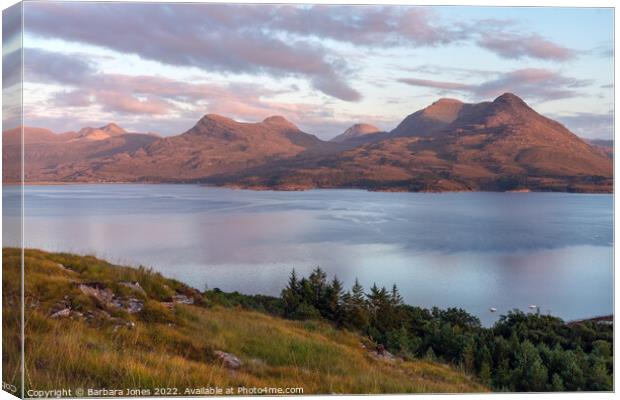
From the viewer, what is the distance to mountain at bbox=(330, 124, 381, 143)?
279 inches

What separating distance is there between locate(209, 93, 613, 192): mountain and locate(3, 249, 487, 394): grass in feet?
7.84

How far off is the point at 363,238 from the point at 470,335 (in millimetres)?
1863

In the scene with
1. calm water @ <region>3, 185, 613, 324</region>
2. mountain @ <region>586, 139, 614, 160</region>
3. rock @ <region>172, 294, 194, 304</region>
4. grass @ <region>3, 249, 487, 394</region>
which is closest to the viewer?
grass @ <region>3, 249, 487, 394</region>

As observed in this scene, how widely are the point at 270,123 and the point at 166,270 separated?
7.91ft

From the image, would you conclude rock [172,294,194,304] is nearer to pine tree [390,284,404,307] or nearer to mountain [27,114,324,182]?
mountain [27,114,324,182]

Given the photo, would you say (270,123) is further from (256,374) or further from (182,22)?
(256,374)

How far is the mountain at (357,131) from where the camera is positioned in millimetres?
7094

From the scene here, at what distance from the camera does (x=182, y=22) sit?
6195mm

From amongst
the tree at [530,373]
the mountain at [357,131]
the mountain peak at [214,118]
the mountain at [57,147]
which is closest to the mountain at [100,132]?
the mountain at [57,147]

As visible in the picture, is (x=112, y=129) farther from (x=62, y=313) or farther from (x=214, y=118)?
(x=62, y=313)

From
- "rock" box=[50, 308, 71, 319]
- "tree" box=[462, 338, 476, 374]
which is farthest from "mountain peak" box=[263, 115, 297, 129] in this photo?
"tree" box=[462, 338, 476, 374]

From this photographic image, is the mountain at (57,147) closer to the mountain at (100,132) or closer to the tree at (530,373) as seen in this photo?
the mountain at (100,132)

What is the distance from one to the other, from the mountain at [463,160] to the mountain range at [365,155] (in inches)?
0.6

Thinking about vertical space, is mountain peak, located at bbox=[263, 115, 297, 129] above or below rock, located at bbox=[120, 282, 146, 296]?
above
